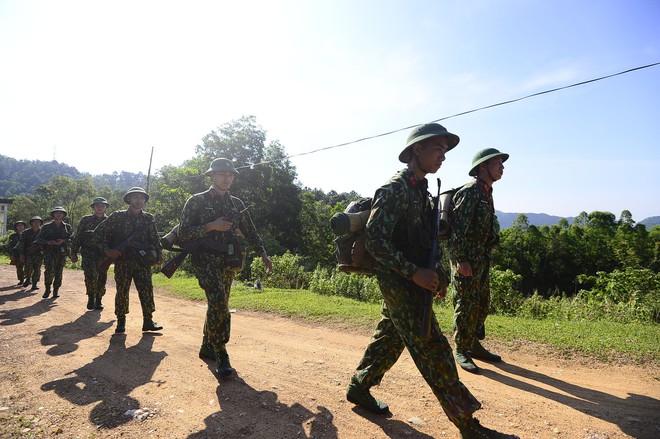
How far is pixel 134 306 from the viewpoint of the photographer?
8.62 metres

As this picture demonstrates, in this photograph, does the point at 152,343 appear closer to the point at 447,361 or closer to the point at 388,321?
the point at 388,321

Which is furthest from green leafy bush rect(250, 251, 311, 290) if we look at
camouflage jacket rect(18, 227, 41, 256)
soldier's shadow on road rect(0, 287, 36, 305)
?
camouflage jacket rect(18, 227, 41, 256)

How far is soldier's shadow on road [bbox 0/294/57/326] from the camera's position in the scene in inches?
282

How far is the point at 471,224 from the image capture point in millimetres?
4273

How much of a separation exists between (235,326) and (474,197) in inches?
184

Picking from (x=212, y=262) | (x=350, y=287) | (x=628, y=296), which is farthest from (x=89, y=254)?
(x=628, y=296)

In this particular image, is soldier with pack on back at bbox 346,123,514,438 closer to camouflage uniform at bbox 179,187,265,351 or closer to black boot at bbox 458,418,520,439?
black boot at bbox 458,418,520,439

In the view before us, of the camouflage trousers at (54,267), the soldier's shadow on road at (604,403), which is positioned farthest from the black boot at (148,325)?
the camouflage trousers at (54,267)

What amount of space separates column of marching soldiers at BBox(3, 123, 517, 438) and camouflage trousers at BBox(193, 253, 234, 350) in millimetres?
12

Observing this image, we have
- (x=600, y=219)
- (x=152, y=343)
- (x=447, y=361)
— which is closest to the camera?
(x=447, y=361)

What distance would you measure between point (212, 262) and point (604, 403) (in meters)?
4.26

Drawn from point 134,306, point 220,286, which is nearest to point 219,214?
point 220,286

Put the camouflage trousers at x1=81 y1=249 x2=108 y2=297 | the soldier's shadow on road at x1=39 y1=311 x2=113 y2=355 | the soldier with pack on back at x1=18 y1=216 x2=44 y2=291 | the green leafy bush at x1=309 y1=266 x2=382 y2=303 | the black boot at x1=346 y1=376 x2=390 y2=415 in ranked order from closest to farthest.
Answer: the black boot at x1=346 y1=376 x2=390 y2=415
the soldier's shadow on road at x1=39 y1=311 x2=113 y2=355
the camouflage trousers at x1=81 y1=249 x2=108 y2=297
the green leafy bush at x1=309 y1=266 x2=382 y2=303
the soldier with pack on back at x1=18 y1=216 x2=44 y2=291

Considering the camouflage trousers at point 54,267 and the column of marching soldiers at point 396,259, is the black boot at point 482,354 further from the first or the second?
the camouflage trousers at point 54,267
